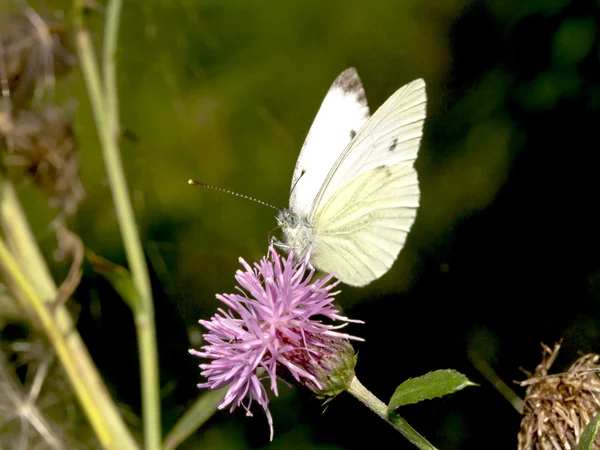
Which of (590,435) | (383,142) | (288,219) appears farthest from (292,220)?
(590,435)

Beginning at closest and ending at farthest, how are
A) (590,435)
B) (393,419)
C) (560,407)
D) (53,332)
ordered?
(590,435)
(393,419)
(560,407)
(53,332)

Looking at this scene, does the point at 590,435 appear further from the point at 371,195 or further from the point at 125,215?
the point at 125,215

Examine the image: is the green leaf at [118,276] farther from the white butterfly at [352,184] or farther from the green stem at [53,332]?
the white butterfly at [352,184]

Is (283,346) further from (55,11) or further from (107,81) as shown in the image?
(55,11)

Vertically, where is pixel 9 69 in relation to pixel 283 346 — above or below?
above

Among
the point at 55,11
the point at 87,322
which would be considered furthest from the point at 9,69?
the point at 87,322
